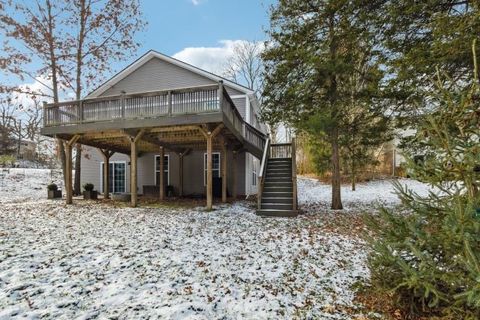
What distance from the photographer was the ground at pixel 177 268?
3.27 meters

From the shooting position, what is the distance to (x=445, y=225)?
246 cm

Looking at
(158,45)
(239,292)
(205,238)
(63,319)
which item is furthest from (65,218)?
(158,45)

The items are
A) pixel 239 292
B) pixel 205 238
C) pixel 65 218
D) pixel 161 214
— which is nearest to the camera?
pixel 239 292

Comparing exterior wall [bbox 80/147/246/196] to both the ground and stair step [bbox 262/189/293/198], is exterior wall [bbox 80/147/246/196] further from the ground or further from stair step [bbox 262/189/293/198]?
the ground

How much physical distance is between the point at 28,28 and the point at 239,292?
17388mm

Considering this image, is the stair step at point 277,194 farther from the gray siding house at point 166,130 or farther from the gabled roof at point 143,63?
the gabled roof at point 143,63

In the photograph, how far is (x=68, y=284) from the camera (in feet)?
12.3

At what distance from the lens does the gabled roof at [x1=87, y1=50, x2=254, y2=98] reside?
14.3 meters

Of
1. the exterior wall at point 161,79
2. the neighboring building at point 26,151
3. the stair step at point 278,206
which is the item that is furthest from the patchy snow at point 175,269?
the neighboring building at point 26,151

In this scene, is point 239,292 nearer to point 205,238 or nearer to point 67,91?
point 205,238

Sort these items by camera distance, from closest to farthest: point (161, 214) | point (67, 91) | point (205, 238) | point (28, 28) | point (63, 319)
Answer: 1. point (63, 319)
2. point (205, 238)
3. point (161, 214)
4. point (28, 28)
5. point (67, 91)

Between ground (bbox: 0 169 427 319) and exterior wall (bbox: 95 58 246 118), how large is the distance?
29.3 feet

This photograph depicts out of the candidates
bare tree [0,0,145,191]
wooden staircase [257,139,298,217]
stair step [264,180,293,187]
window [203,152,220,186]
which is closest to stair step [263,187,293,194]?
wooden staircase [257,139,298,217]

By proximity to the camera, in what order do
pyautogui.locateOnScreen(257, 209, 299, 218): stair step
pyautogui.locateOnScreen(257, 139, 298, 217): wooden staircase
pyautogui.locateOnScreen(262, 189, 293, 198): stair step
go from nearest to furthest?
pyautogui.locateOnScreen(257, 209, 299, 218): stair step
pyautogui.locateOnScreen(257, 139, 298, 217): wooden staircase
pyautogui.locateOnScreen(262, 189, 293, 198): stair step
